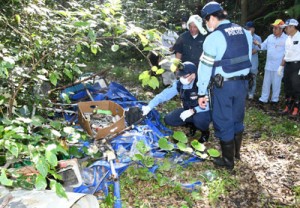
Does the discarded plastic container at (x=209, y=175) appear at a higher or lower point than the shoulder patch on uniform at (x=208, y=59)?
lower

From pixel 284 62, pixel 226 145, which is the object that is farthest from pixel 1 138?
pixel 284 62

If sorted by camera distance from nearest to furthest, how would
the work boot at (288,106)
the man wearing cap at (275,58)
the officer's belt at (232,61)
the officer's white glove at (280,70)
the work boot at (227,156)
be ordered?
the officer's belt at (232,61) → the work boot at (227,156) → the work boot at (288,106) → the officer's white glove at (280,70) → the man wearing cap at (275,58)

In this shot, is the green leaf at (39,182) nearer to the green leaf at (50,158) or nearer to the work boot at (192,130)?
the green leaf at (50,158)

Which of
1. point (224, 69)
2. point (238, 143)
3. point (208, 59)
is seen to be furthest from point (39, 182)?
point (238, 143)

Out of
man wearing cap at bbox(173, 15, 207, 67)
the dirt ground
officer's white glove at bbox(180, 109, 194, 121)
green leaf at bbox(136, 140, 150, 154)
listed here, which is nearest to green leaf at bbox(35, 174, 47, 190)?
the dirt ground

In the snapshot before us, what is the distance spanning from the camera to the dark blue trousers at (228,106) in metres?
3.64

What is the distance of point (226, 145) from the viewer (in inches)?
152

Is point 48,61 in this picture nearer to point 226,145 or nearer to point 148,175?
point 148,175

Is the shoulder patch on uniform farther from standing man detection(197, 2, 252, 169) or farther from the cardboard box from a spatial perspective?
the cardboard box

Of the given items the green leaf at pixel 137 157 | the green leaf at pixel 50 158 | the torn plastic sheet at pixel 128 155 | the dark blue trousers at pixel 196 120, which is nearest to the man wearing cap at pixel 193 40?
the dark blue trousers at pixel 196 120

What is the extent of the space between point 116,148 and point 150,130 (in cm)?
68

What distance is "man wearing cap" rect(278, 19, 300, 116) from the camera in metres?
5.71

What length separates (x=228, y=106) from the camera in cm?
369

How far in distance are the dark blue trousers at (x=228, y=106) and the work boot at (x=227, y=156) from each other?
8 centimetres
